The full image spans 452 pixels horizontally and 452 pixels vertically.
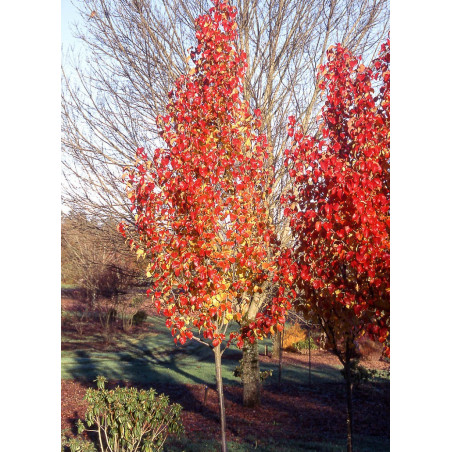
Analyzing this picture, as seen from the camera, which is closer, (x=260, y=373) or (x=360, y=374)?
(x=360, y=374)

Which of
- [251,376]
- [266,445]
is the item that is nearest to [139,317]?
[251,376]

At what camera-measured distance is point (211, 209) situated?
10.2ft

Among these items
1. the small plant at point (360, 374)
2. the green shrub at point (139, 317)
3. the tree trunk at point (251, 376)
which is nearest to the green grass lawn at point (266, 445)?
the small plant at point (360, 374)

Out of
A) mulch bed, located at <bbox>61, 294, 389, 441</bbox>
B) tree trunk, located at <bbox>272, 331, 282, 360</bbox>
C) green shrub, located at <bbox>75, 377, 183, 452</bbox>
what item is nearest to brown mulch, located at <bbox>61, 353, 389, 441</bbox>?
mulch bed, located at <bbox>61, 294, 389, 441</bbox>

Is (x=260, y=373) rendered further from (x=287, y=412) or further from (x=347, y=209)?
(x=347, y=209)

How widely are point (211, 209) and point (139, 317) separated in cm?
349

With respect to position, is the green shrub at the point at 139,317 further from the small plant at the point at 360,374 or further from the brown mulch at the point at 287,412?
the small plant at the point at 360,374

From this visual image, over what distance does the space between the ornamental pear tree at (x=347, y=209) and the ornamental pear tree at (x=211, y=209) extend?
0.91 ft

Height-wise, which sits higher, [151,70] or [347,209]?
[151,70]

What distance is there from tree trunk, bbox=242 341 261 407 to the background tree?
1736 mm

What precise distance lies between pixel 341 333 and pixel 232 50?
82.6 inches

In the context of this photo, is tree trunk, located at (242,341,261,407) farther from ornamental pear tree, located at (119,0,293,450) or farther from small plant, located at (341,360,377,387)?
ornamental pear tree, located at (119,0,293,450)

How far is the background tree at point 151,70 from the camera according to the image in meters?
4.21
